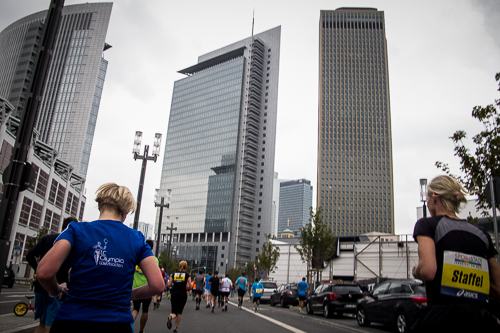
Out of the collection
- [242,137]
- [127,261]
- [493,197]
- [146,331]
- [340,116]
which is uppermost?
[340,116]

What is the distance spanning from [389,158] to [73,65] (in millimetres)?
117033

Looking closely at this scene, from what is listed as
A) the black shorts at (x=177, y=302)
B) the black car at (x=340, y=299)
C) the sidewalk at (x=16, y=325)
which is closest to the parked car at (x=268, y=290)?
the black car at (x=340, y=299)

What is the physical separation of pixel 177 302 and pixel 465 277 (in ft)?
27.9

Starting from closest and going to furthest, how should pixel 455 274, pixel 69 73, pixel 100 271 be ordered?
pixel 455 274
pixel 100 271
pixel 69 73

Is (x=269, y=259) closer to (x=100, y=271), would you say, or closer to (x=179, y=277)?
(x=179, y=277)

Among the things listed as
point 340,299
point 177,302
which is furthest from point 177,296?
point 340,299

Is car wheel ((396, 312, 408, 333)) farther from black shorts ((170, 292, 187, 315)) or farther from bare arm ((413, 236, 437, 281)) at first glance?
bare arm ((413, 236, 437, 281))

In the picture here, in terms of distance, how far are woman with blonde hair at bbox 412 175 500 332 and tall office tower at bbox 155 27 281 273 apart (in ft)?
425

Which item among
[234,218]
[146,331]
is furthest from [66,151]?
[146,331]

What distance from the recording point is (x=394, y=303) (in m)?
11.5

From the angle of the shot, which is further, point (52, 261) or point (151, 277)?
point (151, 277)

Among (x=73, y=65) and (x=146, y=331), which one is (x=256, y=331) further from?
(x=73, y=65)

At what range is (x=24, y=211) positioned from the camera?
155 ft

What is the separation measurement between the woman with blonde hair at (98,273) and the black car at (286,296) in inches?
939
